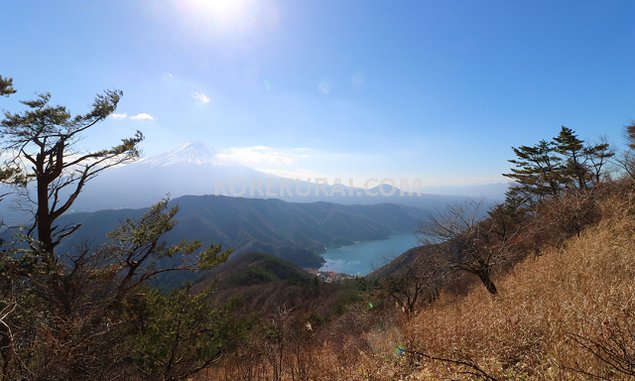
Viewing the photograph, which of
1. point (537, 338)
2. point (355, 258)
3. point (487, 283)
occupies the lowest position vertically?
point (355, 258)

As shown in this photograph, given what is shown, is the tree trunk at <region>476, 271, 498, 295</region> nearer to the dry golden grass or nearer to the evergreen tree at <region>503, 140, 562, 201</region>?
the dry golden grass

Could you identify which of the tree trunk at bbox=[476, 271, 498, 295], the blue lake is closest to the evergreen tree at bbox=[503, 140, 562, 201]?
the tree trunk at bbox=[476, 271, 498, 295]

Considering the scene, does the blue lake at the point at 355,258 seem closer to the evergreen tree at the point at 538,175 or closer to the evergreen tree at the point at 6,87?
the evergreen tree at the point at 538,175

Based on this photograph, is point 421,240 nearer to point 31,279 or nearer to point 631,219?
point 631,219

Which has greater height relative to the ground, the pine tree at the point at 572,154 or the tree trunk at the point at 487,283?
the pine tree at the point at 572,154

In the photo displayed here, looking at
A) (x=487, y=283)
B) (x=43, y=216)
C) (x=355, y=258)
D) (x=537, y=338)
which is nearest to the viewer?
(x=537, y=338)

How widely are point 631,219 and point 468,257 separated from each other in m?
4.37

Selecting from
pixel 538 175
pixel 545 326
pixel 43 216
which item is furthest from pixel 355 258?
pixel 545 326

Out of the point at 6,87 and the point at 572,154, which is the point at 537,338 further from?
the point at 572,154

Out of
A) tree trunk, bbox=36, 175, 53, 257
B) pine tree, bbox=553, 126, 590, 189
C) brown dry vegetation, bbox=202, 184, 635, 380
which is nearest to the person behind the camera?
brown dry vegetation, bbox=202, 184, 635, 380

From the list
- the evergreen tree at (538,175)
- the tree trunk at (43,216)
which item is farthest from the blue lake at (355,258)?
A: the tree trunk at (43,216)

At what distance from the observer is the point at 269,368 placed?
6.89 meters

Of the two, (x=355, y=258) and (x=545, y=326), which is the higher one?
(x=545, y=326)

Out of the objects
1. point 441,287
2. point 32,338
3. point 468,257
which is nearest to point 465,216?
point 468,257
